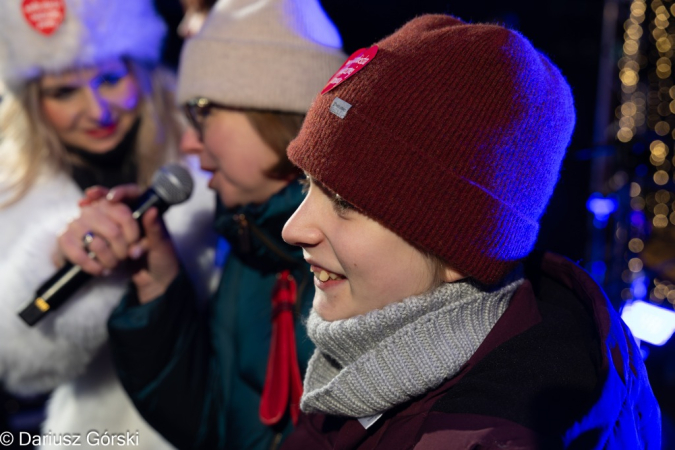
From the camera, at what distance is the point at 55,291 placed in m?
1.71

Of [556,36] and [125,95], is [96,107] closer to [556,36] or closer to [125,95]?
[125,95]

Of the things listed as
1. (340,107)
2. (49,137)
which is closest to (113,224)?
(49,137)

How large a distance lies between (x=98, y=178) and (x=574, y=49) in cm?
375

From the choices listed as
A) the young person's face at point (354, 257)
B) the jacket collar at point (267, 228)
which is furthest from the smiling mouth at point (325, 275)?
the jacket collar at point (267, 228)

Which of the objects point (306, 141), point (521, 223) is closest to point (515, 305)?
point (521, 223)

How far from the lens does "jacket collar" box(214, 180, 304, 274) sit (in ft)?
5.33

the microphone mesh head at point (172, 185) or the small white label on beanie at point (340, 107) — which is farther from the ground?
the small white label on beanie at point (340, 107)

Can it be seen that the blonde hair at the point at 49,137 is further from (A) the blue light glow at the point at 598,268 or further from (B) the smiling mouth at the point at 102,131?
(A) the blue light glow at the point at 598,268

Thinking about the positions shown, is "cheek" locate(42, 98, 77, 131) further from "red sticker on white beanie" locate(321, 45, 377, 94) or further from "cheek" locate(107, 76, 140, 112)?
"red sticker on white beanie" locate(321, 45, 377, 94)

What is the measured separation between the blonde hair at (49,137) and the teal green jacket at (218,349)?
66 centimetres

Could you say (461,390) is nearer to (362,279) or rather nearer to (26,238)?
(362,279)

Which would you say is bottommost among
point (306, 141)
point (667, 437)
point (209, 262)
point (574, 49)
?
point (667, 437)

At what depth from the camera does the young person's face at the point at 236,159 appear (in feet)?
5.40

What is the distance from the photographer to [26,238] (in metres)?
1.93
